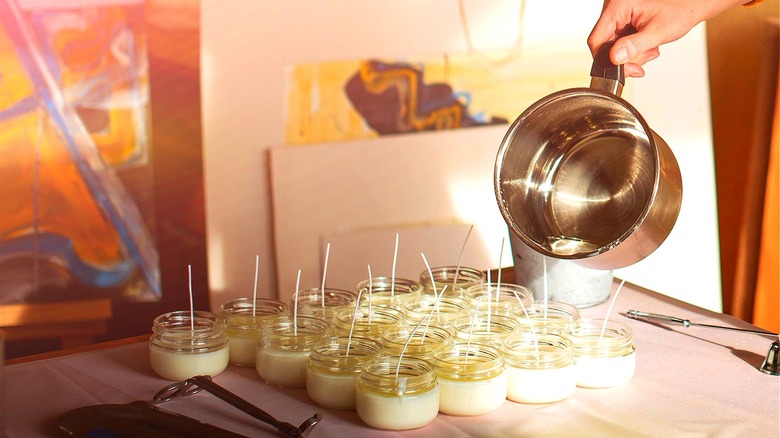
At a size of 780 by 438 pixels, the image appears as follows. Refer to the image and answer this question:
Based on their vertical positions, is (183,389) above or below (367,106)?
below

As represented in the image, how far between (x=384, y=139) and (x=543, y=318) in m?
1.43

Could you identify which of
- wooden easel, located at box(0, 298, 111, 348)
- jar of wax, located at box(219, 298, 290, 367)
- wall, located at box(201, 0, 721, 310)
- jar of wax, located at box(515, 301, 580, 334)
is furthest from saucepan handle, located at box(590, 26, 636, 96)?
wooden easel, located at box(0, 298, 111, 348)

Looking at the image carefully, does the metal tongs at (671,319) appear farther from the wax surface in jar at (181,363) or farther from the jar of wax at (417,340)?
the wax surface in jar at (181,363)

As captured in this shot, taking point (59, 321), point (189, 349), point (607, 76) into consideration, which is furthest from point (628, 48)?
point (59, 321)

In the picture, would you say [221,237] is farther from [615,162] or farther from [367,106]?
[615,162]

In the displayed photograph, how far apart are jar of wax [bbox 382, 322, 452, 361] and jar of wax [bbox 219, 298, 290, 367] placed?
183mm

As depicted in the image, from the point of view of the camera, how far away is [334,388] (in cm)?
105

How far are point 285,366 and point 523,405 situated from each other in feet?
1.01

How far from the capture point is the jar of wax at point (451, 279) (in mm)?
1392

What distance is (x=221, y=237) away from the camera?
2.49 m

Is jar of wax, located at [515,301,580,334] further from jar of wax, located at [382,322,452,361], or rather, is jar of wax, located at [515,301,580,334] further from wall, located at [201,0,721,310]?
wall, located at [201,0,721,310]

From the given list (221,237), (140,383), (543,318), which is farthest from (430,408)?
(221,237)

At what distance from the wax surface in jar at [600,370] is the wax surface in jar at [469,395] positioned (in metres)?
0.15

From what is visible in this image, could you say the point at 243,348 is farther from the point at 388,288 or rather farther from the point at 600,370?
the point at 600,370
